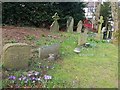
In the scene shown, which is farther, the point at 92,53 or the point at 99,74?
the point at 92,53

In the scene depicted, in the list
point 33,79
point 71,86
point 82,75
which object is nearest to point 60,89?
point 71,86

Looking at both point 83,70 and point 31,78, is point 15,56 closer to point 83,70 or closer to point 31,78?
point 31,78

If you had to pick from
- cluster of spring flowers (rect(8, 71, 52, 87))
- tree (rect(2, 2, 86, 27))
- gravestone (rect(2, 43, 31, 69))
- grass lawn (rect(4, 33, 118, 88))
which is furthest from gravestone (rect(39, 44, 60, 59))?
tree (rect(2, 2, 86, 27))

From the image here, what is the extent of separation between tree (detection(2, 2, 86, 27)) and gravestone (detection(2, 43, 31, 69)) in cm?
604

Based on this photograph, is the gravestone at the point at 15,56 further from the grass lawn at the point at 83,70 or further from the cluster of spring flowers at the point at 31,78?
the cluster of spring flowers at the point at 31,78

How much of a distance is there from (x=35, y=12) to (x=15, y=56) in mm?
6953

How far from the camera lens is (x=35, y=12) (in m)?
11.5

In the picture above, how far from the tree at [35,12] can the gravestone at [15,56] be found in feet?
19.8

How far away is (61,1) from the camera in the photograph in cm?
1234

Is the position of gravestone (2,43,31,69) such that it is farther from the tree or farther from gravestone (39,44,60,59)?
the tree

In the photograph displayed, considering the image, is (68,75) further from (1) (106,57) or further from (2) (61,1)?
(2) (61,1)

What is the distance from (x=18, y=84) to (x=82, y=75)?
130 centimetres

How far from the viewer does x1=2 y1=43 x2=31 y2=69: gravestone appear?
4.70 m

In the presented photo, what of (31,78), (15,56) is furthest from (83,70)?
(15,56)
